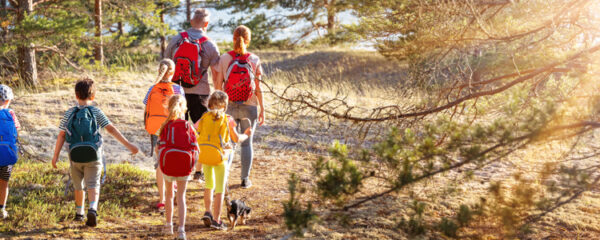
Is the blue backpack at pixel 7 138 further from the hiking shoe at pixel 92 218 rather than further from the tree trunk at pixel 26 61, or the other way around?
the tree trunk at pixel 26 61

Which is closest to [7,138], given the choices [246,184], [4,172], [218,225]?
[4,172]

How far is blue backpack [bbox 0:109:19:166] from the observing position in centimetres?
441

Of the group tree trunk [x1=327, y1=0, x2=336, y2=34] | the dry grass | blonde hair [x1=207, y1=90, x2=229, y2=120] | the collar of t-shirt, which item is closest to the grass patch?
the dry grass

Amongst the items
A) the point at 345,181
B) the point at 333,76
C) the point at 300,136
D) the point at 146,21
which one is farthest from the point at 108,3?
the point at 345,181

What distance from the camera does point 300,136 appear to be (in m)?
9.52

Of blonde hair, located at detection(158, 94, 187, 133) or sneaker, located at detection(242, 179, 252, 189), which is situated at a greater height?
blonde hair, located at detection(158, 94, 187, 133)

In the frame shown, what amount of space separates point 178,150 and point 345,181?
1.54m

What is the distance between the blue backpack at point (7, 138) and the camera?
4.41m

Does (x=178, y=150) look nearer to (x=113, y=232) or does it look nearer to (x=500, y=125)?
(x=113, y=232)

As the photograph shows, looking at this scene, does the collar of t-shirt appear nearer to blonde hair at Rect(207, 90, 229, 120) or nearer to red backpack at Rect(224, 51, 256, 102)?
red backpack at Rect(224, 51, 256, 102)

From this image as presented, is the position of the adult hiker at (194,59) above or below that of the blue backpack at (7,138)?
above

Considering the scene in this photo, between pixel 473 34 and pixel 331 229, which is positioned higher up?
pixel 473 34

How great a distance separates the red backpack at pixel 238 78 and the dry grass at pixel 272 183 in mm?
521

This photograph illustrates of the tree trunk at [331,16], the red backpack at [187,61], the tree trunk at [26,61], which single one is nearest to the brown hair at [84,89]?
the red backpack at [187,61]
